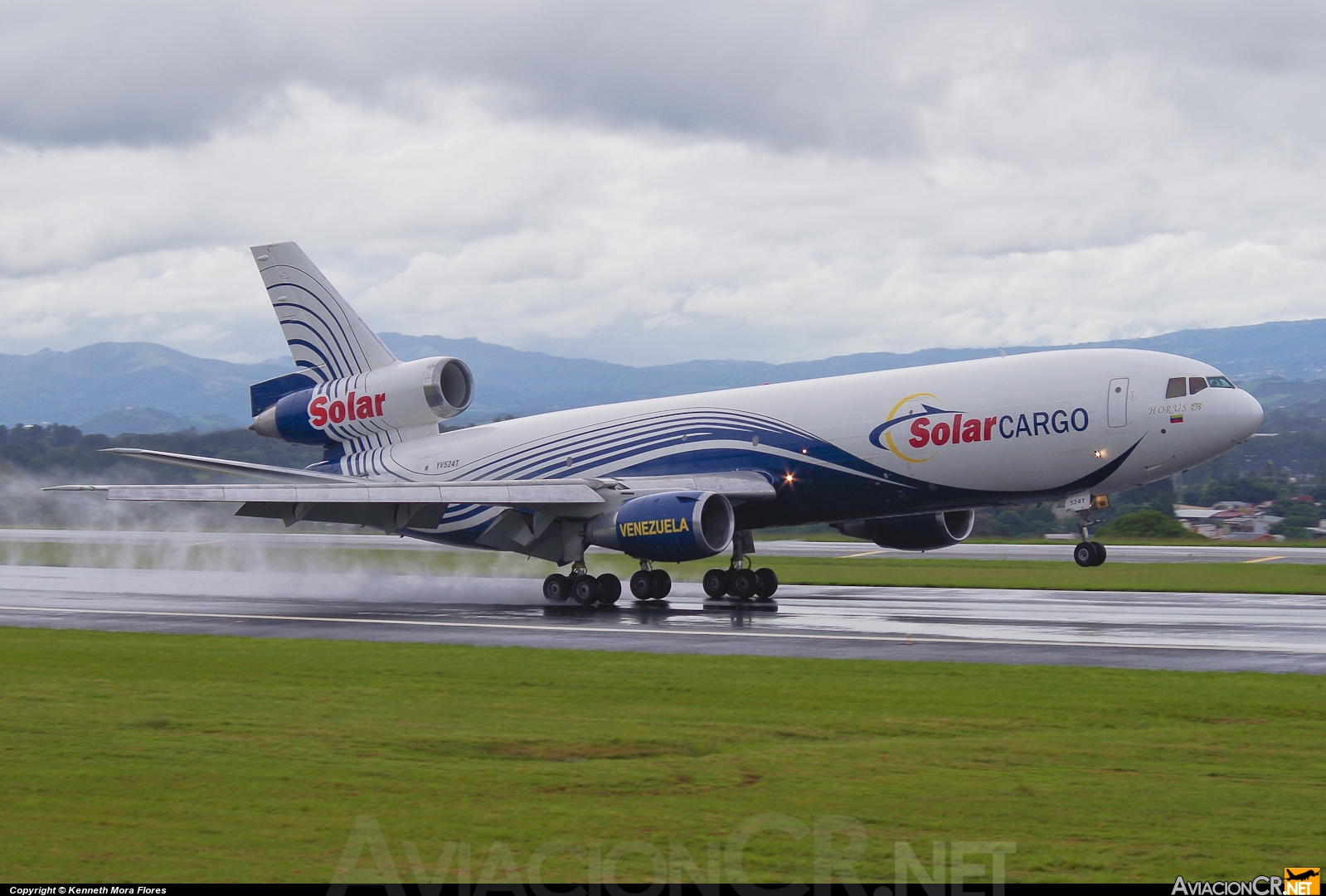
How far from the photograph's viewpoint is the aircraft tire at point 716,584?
29.4 m

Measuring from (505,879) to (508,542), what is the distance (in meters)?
23.5

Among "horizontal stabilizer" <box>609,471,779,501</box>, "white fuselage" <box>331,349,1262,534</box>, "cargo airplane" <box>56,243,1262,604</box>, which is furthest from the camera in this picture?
"horizontal stabilizer" <box>609,471,779,501</box>

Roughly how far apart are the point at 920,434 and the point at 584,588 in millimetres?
8362

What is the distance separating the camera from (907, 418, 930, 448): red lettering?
88.5ft

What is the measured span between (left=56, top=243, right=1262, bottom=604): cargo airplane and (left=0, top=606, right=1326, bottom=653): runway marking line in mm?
3406

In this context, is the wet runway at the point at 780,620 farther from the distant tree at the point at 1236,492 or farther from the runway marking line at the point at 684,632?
the distant tree at the point at 1236,492

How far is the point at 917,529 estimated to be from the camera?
3100 centimetres

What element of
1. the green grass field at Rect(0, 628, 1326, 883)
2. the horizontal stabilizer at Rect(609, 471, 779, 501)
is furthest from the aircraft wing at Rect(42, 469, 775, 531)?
the green grass field at Rect(0, 628, 1326, 883)

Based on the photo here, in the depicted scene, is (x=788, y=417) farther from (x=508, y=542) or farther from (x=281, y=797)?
(x=281, y=797)

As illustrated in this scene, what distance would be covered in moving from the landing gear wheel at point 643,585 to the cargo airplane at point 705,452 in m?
0.04

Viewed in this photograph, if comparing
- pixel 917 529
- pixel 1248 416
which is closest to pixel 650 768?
pixel 1248 416

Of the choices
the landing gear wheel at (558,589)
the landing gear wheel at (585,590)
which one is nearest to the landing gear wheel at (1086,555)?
the landing gear wheel at (585,590)

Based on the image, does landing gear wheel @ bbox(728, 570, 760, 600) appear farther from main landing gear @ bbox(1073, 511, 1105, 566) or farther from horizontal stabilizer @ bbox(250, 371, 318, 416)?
horizontal stabilizer @ bbox(250, 371, 318, 416)

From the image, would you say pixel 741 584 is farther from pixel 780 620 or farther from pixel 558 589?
pixel 780 620
